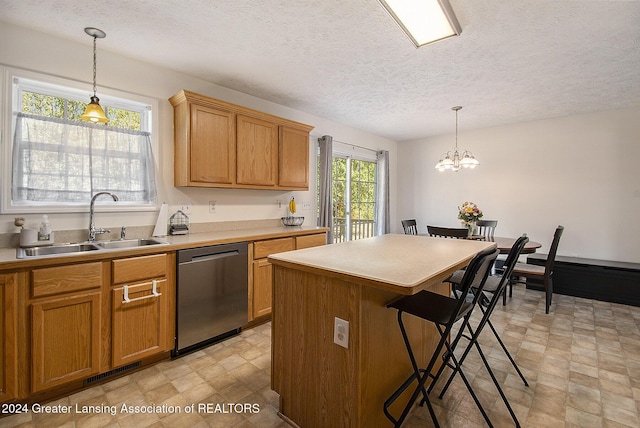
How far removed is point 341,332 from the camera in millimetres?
1407

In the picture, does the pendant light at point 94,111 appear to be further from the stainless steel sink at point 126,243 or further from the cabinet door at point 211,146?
the stainless steel sink at point 126,243

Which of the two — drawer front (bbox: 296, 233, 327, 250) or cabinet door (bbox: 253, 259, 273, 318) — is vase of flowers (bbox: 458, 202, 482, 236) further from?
cabinet door (bbox: 253, 259, 273, 318)

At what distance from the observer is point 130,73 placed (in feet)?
8.68

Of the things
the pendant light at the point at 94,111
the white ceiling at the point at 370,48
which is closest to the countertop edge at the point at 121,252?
the pendant light at the point at 94,111

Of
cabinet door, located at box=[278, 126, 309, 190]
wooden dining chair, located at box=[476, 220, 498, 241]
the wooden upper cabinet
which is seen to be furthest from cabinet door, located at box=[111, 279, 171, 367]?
wooden dining chair, located at box=[476, 220, 498, 241]

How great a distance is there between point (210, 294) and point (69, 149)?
5.29 feet

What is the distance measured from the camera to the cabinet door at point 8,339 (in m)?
1.68

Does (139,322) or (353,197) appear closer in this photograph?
(139,322)

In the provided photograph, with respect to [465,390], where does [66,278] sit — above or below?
above

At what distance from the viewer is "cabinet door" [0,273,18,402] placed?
1681 mm

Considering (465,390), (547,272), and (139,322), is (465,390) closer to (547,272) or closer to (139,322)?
(547,272)

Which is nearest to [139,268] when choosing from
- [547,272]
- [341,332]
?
[341,332]

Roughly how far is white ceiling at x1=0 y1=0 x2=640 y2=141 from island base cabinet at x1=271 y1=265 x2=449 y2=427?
1788mm

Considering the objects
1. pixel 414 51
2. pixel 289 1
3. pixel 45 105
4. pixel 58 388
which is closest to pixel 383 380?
pixel 58 388
